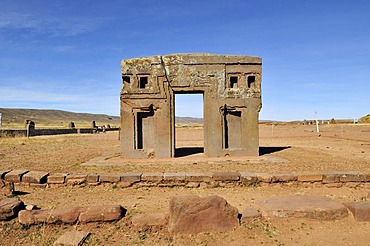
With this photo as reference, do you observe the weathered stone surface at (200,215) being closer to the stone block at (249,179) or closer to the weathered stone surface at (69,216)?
the weathered stone surface at (69,216)

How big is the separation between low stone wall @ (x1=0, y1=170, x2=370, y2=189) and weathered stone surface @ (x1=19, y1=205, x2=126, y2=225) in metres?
2.66

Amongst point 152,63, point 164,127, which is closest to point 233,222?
point 164,127

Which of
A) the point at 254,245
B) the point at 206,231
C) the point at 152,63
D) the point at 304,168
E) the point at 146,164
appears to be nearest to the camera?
the point at 254,245

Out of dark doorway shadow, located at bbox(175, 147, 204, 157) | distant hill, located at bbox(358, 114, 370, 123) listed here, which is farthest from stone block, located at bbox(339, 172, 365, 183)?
distant hill, located at bbox(358, 114, 370, 123)

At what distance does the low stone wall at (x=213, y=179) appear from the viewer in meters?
7.64

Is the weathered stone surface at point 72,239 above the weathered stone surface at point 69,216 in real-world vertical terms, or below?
below

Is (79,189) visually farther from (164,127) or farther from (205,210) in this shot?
(164,127)

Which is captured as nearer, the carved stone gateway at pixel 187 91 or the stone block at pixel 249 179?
the stone block at pixel 249 179

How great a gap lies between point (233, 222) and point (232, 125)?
8.07 metres

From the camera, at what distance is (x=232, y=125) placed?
12.7m

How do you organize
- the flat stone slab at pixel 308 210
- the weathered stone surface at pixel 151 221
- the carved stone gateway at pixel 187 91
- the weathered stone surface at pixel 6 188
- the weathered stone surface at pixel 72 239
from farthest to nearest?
1. the carved stone gateway at pixel 187 91
2. the weathered stone surface at pixel 6 188
3. the flat stone slab at pixel 308 210
4. the weathered stone surface at pixel 151 221
5. the weathered stone surface at pixel 72 239

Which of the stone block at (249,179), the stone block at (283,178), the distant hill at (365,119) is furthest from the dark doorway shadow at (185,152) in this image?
the distant hill at (365,119)

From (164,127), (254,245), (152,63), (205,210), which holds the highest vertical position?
(152,63)

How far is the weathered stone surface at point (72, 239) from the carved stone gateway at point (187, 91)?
7.71 meters
